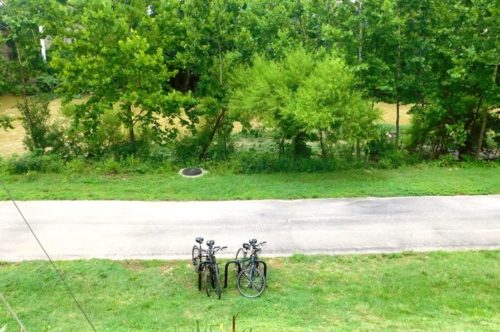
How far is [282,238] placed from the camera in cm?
1108

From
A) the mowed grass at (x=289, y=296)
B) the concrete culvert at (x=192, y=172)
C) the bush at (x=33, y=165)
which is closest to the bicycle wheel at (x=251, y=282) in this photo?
the mowed grass at (x=289, y=296)

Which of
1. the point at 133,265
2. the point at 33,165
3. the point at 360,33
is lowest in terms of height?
the point at 133,265

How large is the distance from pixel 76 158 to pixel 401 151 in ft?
34.0

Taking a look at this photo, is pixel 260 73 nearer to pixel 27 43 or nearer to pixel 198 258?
pixel 198 258

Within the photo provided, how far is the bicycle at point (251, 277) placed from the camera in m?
8.93

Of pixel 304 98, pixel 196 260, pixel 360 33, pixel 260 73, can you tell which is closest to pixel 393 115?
pixel 360 33

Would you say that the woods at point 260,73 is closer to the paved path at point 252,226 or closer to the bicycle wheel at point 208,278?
the paved path at point 252,226

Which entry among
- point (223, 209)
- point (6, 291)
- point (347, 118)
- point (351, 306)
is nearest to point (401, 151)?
point (347, 118)

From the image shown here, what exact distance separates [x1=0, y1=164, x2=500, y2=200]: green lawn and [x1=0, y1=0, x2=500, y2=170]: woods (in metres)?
1.20

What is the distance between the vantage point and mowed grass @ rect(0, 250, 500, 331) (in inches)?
309

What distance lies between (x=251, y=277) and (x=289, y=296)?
708 millimetres

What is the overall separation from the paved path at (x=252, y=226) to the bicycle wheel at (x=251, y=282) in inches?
52.7

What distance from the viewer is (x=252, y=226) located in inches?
460

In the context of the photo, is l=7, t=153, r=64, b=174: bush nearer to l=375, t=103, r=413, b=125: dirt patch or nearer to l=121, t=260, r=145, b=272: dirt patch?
l=121, t=260, r=145, b=272: dirt patch
